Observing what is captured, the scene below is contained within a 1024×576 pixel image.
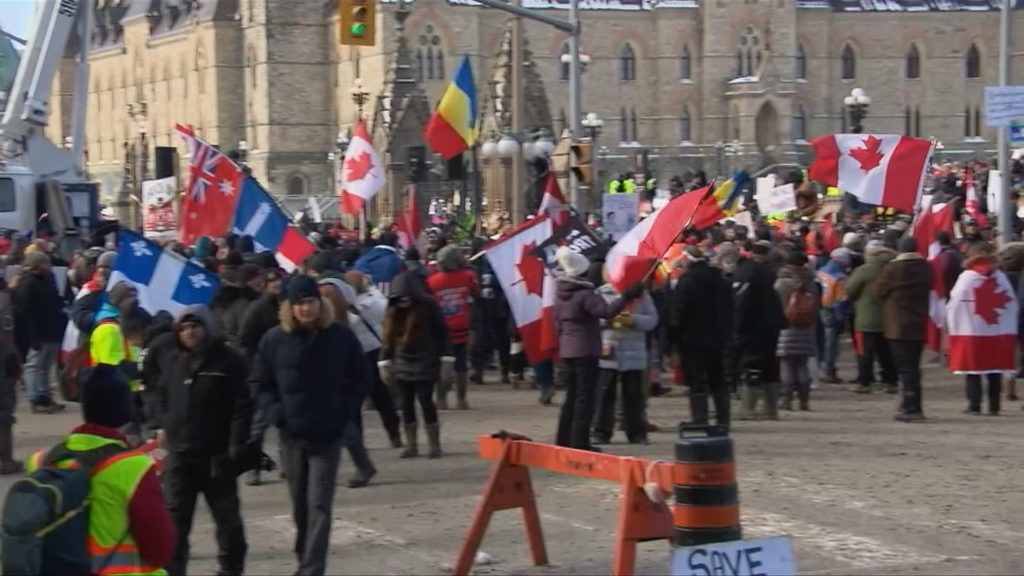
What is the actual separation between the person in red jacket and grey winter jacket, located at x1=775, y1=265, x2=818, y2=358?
3.09m

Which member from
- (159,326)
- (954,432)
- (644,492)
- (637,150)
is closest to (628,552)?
(644,492)

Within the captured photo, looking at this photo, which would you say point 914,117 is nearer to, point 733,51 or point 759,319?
point 733,51

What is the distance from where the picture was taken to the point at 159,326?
11.0 metres

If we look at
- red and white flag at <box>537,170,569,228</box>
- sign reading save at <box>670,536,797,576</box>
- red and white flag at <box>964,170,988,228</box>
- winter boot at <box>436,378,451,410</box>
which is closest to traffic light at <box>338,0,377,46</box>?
red and white flag at <box>537,170,569,228</box>

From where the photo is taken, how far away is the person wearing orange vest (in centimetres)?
622

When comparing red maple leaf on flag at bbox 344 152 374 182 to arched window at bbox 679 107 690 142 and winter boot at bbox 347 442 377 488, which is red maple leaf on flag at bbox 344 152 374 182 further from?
arched window at bbox 679 107 690 142

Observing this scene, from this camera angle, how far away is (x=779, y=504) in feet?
40.5

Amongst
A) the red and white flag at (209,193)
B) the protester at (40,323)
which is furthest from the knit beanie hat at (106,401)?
the red and white flag at (209,193)

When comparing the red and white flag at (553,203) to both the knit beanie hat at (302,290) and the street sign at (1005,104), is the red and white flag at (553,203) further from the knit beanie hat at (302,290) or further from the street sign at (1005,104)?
the knit beanie hat at (302,290)

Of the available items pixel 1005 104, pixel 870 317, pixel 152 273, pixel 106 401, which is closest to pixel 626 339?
pixel 152 273

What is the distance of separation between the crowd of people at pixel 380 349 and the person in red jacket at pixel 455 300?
2 centimetres

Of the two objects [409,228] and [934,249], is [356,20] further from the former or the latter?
[934,249]

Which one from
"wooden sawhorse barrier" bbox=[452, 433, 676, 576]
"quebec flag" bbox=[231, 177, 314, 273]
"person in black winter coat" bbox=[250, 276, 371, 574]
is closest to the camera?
"wooden sawhorse barrier" bbox=[452, 433, 676, 576]

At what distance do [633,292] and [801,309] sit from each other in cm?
373
